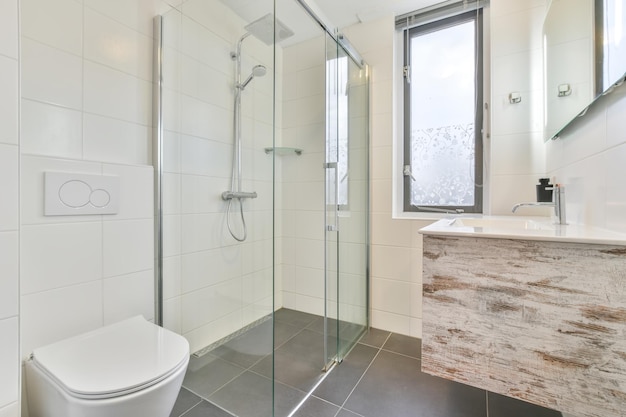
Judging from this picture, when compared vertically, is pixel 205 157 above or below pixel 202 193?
above

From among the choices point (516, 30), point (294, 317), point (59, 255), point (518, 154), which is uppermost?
point (516, 30)

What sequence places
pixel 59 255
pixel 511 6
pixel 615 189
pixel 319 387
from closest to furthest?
pixel 615 189, pixel 59 255, pixel 319 387, pixel 511 6

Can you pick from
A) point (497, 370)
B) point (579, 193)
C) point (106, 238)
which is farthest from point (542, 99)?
point (106, 238)

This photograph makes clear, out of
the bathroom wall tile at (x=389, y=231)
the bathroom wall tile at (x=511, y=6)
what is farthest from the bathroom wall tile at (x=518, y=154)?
the bathroom wall tile at (x=511, y=6)

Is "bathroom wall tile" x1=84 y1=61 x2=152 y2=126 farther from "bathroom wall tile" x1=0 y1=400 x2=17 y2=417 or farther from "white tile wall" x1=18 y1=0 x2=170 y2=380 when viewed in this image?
"bathroom wall tile" x1=0 y1=400 x2=17 y2=417

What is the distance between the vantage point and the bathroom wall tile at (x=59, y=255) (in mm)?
1069

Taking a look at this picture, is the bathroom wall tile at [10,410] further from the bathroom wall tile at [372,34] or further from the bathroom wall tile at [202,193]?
the bathroom wall tile at [372,34]

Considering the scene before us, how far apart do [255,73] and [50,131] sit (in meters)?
1.13

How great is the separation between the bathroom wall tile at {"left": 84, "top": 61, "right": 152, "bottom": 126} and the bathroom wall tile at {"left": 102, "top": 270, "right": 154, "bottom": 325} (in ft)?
2.61

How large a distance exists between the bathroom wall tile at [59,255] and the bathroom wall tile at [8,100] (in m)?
0.45

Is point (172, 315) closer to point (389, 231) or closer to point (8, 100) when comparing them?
point (8, 100)

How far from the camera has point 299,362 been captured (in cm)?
172

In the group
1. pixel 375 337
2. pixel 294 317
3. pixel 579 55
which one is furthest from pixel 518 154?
pixel 294 317

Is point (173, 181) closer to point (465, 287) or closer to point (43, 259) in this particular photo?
point (43, 259)
